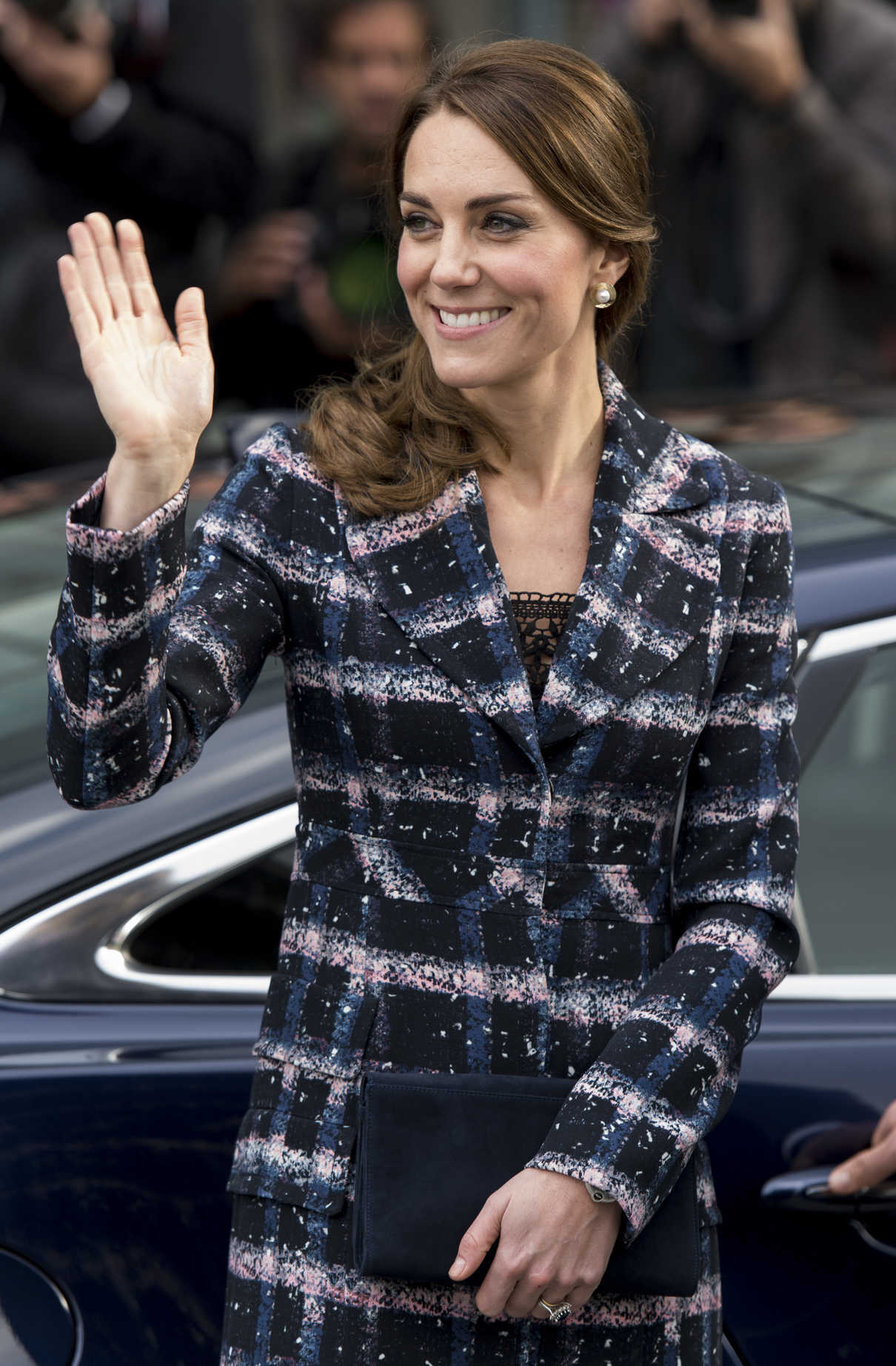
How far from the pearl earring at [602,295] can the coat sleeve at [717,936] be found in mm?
245

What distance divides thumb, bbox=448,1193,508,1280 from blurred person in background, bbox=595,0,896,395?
10.9 feet

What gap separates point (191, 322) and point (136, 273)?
64mm

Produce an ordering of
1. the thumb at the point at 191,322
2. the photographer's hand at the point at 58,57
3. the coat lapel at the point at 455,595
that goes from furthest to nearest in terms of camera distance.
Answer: the photographer's hand at the point at 58,57, the coat lapel at the point at 455,595, the thumb at the point at 191,322

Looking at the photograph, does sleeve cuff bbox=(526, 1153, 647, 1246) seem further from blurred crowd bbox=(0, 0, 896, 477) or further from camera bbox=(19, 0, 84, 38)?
camera bbox=(19, 0, 84, 38)

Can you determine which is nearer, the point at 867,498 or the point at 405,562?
the point at 405,562

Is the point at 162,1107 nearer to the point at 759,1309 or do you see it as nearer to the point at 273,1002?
the point at 273,1002

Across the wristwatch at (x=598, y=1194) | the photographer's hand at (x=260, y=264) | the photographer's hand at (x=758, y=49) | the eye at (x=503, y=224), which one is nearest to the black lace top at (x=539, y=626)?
the eye at (x=503, y=224)

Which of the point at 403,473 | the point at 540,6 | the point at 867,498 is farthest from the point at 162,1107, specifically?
the point at 540,6

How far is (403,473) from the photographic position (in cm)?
172

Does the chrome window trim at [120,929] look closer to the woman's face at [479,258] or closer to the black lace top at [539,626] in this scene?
the black lace top at [539,626]

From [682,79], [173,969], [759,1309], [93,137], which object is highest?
[682,79]

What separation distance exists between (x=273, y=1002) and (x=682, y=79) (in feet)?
12.0

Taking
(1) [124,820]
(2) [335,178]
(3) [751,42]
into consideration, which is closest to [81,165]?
(2) [335,178]

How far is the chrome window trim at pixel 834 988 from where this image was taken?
2.12m
